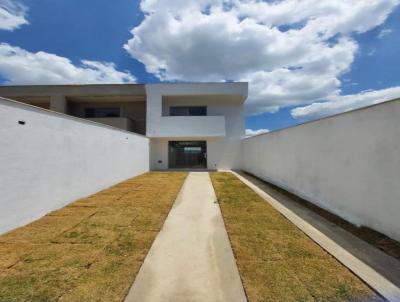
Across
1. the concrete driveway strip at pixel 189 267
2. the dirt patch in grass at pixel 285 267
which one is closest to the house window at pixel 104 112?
the concrete driveway strip at pixel 189 267

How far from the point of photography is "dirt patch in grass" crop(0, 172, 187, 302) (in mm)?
2551

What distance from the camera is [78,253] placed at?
3.48m

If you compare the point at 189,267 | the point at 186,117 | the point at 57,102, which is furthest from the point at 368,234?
the point at 57,102

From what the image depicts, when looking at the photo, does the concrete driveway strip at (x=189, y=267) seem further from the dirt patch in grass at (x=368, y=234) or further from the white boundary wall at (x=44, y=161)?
the white boundary wall at (x=44, y=161)

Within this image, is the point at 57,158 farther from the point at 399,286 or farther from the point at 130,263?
the point at 399,286

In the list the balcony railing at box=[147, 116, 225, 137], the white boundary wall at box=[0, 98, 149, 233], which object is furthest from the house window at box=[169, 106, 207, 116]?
the white boundary wall at box=[0, 98, 149, 233]

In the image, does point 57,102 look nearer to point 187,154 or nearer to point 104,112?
point 104,112

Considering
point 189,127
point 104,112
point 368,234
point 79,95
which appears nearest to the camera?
point 368,234

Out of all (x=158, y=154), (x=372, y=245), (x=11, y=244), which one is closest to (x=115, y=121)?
(x=158, y=154)

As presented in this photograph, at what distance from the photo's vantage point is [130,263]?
3182 mm

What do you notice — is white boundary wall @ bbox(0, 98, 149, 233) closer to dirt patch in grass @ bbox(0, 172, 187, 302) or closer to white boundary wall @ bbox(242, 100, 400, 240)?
dirt patch in grass @ bbox(0, 172, 187, 302)

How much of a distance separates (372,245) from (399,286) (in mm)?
1268

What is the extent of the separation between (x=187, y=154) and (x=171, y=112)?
3.95 metres

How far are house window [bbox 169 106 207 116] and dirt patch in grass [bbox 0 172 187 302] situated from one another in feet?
44.6
